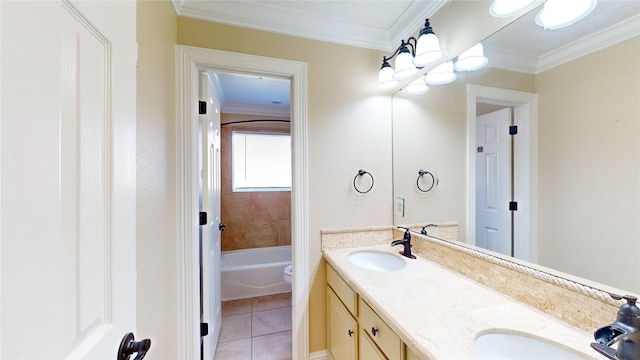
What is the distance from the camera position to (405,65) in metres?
1.54

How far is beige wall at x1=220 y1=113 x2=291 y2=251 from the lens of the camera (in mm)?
3336

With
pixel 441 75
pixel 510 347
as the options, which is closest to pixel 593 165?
pixel 510 347

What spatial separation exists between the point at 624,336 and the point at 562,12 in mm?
1078

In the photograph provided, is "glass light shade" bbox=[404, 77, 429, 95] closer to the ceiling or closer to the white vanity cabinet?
the ceiling

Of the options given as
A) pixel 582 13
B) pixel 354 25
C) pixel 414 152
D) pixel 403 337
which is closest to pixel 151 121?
pixel 403 337

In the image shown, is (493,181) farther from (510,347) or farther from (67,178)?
(67,178)

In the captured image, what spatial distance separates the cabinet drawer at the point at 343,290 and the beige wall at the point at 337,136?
12 centimetres

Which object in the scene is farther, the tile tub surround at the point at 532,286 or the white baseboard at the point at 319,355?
the white baseboard at the point at 319,355

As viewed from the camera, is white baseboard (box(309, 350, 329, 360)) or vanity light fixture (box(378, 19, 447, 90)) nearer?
vanity light fixture (box(378, 19, 447, 90))

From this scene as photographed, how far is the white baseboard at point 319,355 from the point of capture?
168 cm

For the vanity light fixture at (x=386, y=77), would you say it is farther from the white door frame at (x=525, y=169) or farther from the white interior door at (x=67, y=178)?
the white interior door at (x=67, y=178)

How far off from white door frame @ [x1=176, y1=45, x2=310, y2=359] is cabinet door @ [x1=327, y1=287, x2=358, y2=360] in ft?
0.72

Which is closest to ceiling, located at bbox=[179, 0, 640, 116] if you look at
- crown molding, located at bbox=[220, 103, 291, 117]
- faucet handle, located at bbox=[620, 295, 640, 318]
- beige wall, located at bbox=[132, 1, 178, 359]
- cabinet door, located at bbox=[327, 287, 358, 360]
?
beige wall, located at bbox=[132, 1, 178, 359]

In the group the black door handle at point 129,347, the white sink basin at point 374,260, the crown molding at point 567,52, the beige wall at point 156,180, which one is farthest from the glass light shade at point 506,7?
the black door handle at point 129,347
